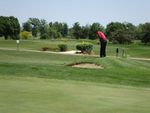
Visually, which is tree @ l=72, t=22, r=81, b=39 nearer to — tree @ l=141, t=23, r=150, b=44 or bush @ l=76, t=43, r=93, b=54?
tree @ l=141, t=23, r=150, b=44

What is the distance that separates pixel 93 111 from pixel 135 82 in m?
8.57

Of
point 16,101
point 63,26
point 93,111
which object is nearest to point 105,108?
point 93,111

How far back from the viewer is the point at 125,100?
34.5ft

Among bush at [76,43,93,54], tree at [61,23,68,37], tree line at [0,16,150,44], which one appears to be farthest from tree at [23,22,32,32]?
bush at [76,43,93,54]

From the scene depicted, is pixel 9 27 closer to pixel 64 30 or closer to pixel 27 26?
pixel 27 26

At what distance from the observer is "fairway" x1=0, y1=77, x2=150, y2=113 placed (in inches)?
349

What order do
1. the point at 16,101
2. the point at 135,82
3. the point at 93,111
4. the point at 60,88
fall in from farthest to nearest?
the point at 135,82 → the point at 60,88 → the point at 16,101 → the point at 93,111

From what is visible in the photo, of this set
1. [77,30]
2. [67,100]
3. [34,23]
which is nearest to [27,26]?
[34,23]

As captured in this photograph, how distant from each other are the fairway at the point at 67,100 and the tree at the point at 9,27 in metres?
107

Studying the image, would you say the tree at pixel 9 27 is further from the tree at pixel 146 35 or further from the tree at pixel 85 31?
the tree at pixel 146 35

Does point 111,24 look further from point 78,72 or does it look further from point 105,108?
point 105,108

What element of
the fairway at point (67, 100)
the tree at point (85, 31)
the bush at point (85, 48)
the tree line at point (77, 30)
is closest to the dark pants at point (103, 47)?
the fairway at point (67, 100)

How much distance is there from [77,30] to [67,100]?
139074 mm

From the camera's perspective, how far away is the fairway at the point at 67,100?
8.86 m
